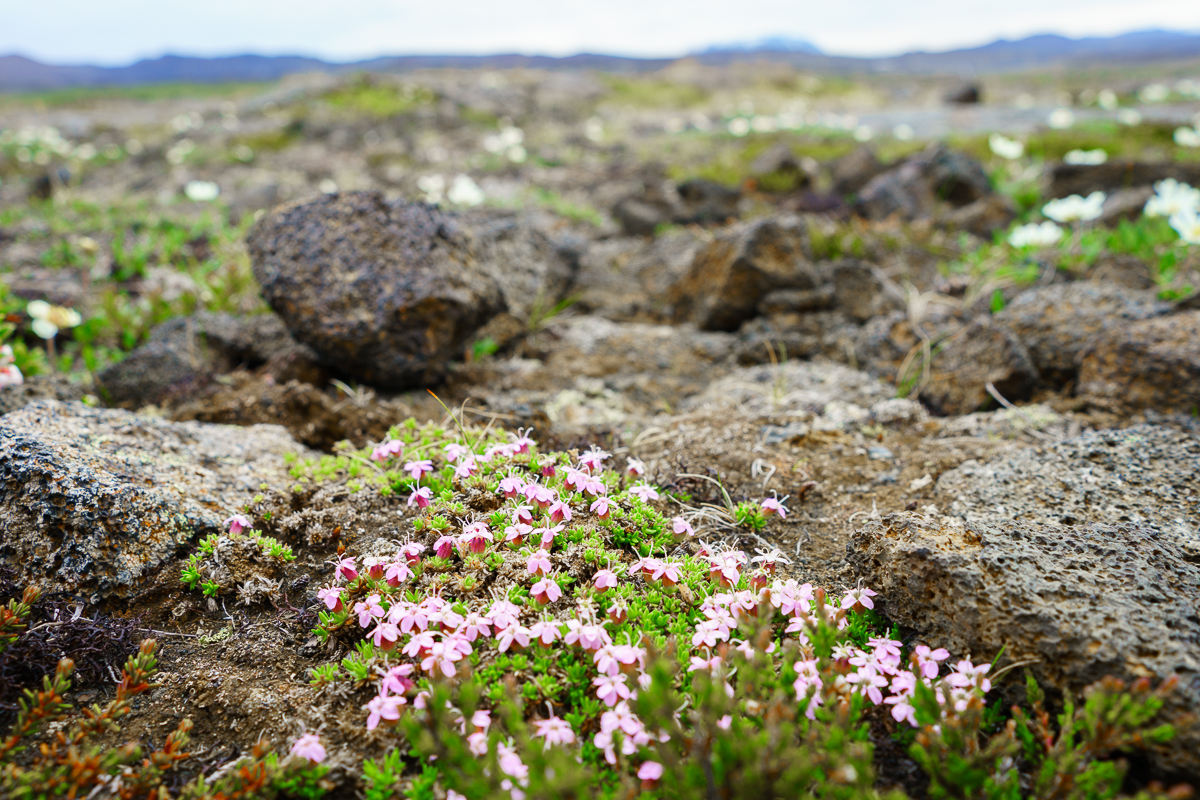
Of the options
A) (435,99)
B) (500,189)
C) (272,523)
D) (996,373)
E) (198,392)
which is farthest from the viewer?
(435,99)

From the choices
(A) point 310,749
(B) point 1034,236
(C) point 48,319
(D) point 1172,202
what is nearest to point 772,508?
(A) point 310,749

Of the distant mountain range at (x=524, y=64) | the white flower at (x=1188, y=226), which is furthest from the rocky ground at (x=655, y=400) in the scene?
the distant mountain range at (x=524, y=64)

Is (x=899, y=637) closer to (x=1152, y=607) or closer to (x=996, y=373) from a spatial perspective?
(x=1152, y=607)

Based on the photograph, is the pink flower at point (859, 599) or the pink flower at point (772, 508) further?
the pink flower at point (772, 508)

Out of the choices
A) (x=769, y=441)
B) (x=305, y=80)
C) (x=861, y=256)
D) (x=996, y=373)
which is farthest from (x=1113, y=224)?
(x=305, y=80)

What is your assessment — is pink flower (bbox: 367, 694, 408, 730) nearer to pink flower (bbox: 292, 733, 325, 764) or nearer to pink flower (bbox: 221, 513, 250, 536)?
pink flower (bbox: 292, 733, 325, 764)

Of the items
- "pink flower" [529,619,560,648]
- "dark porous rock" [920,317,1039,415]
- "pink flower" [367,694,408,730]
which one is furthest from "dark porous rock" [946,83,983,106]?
"pink flower" [367,694,408,730]

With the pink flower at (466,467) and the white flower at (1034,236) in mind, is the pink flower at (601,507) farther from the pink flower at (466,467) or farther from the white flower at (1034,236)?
the white flower at (1034,236)
